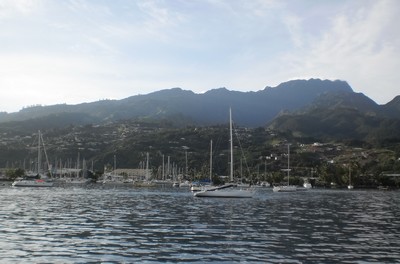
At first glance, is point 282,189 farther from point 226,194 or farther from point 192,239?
point 192,239

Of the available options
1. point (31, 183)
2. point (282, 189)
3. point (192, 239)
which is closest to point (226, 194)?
point (192, 239)

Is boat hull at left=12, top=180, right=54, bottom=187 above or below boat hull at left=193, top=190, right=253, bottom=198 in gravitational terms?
below

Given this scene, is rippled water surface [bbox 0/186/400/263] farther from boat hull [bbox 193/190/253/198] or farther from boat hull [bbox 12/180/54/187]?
boat hull [bbox 12/180/54/187]

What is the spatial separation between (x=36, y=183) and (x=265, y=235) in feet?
400

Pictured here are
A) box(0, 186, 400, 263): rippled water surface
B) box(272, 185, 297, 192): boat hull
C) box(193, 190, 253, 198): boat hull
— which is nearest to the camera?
box(0, 186, 400, 263): rippled water surface

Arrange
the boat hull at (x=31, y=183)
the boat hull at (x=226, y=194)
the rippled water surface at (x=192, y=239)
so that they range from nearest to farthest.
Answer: the rippled water surface at (x=192, y=239) → the boat hull at (x=226, y=194) → the boat hull at (x=31, y=183)

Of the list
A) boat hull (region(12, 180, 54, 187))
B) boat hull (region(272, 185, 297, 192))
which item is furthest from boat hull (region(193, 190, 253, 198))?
boat hull (region(12, 180, 54, 187))

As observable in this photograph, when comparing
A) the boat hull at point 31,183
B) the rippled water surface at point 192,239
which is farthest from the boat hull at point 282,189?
the rippled water surface at point 192,239

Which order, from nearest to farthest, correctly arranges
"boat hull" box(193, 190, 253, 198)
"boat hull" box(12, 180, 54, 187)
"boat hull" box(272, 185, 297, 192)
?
"boat hull" box(193, 190, 253, 198) < "boat hull" box(272, 185, 297, 192) < "boat hull" box(12, 180, 54, 187)

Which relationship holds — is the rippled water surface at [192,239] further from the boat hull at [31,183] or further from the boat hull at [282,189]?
the boat hull at [31,183]

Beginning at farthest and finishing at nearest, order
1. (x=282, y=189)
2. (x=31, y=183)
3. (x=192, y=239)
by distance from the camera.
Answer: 1. (x=282, y=189)
2. (x=31, y=183)
3. (x=192, y=239)

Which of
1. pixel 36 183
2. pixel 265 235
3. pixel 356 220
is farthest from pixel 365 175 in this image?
pixel 265 235

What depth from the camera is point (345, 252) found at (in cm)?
2589

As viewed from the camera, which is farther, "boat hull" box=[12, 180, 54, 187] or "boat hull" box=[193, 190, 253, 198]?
"boat hull" box=[12, 180, 54, 187]
